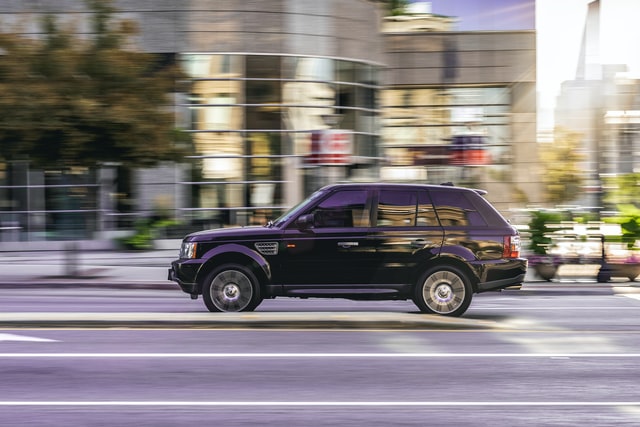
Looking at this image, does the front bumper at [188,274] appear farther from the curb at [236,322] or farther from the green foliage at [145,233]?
the green foliage at [145,233]

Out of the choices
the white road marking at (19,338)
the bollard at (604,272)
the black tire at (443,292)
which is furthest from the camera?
the bollard at (604,272)

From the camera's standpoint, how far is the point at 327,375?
335 inches

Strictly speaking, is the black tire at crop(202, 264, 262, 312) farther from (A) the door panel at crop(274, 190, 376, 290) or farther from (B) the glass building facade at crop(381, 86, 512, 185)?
(B) the glass building facade at crop(381, 86, 512, 185)

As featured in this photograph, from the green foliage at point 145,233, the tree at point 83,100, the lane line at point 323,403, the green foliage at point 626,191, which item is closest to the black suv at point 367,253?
the lane line at point 323,403

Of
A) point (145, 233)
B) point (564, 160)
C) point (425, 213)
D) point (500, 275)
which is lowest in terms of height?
point (145, 233)

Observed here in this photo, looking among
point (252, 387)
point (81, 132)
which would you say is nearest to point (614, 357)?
point (252, 387)

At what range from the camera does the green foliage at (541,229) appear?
20672 millimetres

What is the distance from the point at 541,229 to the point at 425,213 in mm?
8443

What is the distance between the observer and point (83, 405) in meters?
7.21

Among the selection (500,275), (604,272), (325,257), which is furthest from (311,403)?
(604,272)

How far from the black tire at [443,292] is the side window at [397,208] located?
743 millimetres

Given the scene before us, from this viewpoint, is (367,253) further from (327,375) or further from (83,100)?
(83,100)

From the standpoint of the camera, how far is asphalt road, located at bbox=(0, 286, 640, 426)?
6.95m

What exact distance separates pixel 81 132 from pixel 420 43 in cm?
2136
